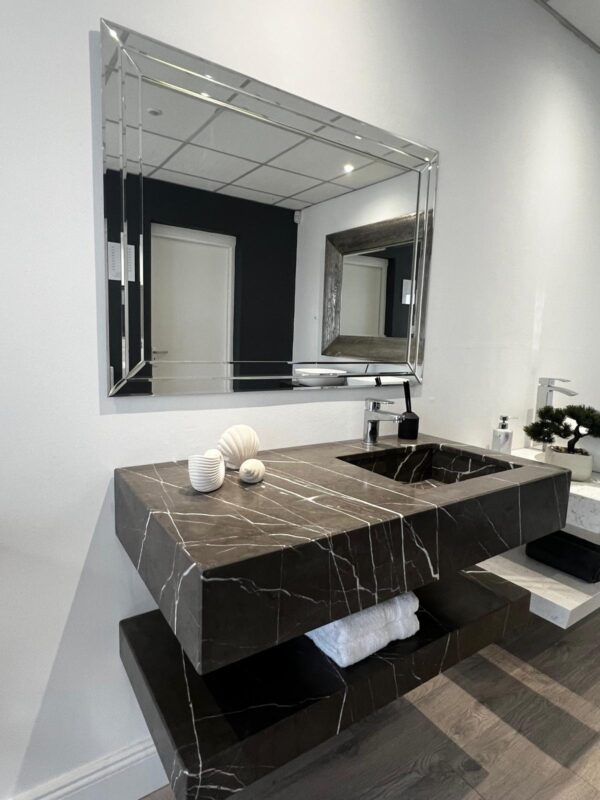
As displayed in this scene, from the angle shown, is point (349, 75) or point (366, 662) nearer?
point (366, 662)

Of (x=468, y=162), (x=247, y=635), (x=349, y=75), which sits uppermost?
(x=349, y=75)

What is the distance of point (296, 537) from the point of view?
0.85 m

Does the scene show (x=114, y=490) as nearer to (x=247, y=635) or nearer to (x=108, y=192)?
(x=247, y=635)

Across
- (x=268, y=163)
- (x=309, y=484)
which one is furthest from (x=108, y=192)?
(x=309, y=484)

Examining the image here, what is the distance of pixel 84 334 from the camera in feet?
3.75

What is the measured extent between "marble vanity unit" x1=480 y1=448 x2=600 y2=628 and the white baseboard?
1.30 meters

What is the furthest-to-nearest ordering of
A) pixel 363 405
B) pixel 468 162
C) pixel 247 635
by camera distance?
pixel 468 162 < pixel 363 405 < pixel 247 635

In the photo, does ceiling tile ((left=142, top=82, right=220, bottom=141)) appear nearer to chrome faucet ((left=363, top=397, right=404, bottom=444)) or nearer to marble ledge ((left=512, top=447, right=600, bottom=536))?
chrome faucet ((left=363, top=397, right=404, bottom=444))

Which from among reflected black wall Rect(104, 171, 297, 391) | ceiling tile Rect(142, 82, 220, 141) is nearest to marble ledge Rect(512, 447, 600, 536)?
reflected black wall Rect(104, 171, 297, 391)

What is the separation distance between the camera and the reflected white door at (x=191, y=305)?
47.9 inches

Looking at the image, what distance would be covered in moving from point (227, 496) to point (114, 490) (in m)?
0.35

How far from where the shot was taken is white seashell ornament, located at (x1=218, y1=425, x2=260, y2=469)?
1207 millimetres

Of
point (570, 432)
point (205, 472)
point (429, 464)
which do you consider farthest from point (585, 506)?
point (205, 472)

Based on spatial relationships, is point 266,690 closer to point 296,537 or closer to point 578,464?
point 296,537
